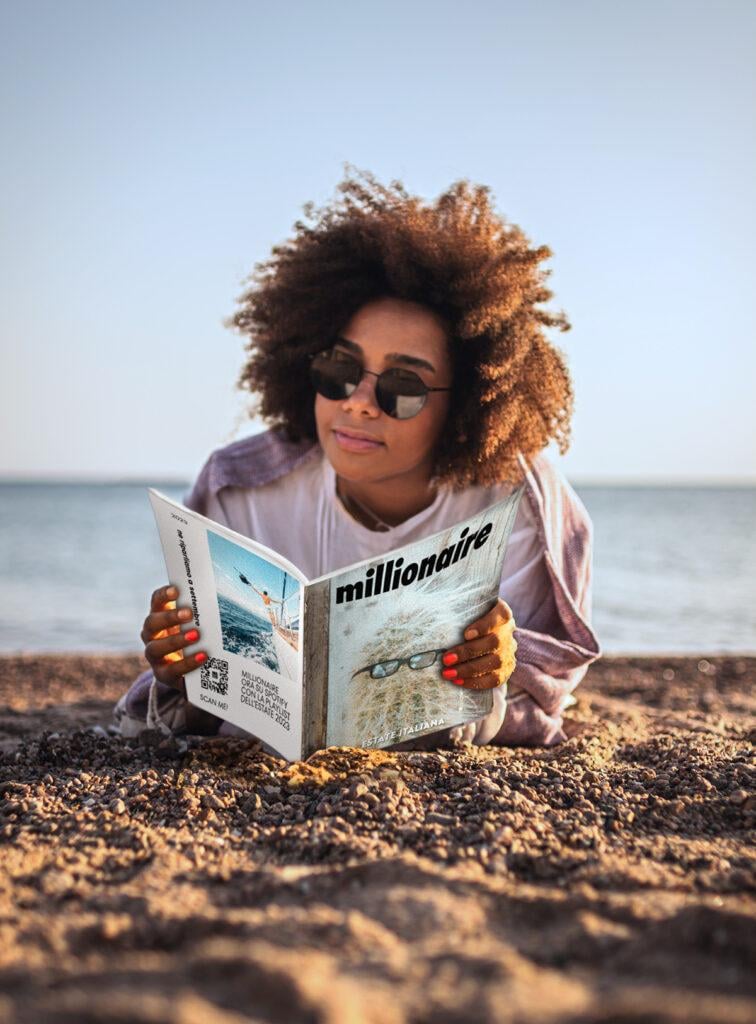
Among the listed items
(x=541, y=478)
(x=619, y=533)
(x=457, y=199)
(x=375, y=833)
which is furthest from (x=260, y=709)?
(x=619, y=533)

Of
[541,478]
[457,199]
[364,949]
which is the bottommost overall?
[364,949]

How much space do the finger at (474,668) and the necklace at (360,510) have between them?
889 mm

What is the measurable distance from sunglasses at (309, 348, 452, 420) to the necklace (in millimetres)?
397

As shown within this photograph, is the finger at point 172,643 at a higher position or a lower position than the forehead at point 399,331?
lower

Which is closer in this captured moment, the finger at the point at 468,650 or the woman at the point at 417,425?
the finger at the point at 468,650

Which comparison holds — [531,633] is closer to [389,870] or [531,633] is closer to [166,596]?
[166,596]

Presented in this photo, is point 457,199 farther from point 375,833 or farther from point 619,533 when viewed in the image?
point 619,533

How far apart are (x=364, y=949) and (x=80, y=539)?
18041 millimetres

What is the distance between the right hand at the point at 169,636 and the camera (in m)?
2.41

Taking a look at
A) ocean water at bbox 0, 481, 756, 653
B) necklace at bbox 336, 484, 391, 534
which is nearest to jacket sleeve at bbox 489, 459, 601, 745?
necklace at bbox 336, 484, 391, 534

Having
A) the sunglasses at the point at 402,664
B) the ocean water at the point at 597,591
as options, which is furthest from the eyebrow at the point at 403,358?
the ocean water at the point at 597,591

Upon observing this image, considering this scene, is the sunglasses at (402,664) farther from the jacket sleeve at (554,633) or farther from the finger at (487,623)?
the jacket sleeve at (554,633)

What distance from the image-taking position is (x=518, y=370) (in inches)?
124

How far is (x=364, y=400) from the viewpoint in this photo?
2916 millimetres
